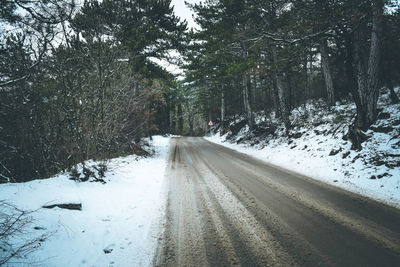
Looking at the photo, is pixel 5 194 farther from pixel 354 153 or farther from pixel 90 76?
pixel 354 153

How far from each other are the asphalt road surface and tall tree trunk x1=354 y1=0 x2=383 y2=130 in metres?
3.88

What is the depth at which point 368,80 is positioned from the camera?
6.83m

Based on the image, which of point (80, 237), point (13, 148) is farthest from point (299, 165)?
point (13, 148)

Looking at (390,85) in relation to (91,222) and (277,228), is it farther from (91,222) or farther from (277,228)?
(91,222)

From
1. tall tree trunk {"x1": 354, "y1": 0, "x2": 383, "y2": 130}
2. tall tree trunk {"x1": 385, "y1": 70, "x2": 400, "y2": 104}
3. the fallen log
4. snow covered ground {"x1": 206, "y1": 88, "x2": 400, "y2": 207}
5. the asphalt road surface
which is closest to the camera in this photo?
the asphalt road surface

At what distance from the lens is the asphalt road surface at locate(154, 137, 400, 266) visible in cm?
246

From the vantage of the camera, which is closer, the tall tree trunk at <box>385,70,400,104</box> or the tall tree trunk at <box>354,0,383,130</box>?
the tall tree trunk at <box>354,0,383,130</box>

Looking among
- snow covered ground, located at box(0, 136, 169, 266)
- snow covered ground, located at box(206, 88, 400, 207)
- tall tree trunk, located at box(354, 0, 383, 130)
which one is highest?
tall tree trunk, located at box(354, 0, 383, 130)

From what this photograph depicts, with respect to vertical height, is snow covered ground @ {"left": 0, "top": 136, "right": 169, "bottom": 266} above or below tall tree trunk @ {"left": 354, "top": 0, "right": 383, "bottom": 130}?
below

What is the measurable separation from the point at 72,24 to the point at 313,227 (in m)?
7.15

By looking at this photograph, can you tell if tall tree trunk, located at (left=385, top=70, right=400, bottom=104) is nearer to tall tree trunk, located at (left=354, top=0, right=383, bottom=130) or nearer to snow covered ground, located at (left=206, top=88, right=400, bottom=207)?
snow covered ground, located at (left=206, top=88, right=400, bottom=207)

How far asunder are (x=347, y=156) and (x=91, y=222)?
26.3 feet

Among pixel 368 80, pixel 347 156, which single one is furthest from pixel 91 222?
pixel 368 80

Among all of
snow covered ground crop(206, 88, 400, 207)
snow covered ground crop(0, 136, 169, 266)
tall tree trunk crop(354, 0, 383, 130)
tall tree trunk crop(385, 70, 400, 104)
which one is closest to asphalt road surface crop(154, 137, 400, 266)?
snow covered ground crop(0, 136, 169, 266)
